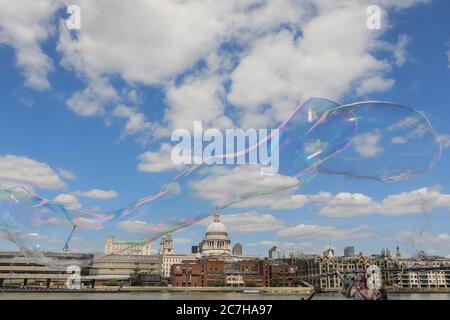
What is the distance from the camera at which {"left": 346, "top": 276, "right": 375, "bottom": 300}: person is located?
1005cm

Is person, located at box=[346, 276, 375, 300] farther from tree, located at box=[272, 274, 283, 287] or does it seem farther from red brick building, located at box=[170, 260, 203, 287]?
tree, located at box=[272, 274, 283, 287]

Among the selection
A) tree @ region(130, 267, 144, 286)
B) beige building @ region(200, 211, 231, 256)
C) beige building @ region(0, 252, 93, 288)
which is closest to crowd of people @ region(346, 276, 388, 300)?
beige building @ region(0, 252, 93, 288)

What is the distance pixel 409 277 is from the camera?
9931 cm

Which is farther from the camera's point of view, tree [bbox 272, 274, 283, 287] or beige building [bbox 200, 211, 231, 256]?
beige building [bbox 200, 211, 231, 256]

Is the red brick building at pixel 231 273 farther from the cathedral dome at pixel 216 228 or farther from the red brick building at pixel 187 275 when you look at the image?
the cathedral dome at pixel 216 228

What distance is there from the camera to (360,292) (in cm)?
1016

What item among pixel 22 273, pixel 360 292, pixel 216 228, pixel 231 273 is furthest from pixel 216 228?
pixel 360 292

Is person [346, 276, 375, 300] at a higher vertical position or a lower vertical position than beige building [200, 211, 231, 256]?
lower

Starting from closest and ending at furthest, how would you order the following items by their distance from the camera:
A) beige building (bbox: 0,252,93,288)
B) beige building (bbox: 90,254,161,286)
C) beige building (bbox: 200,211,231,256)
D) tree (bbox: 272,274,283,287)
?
beige building (bbox: 0,252,93,288), beige building (bbox: 90,254,161,286), tree (bbox: 272,274,283,287), beige building (bbox: 200,211,231,256)

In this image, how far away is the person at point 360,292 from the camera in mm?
10055
